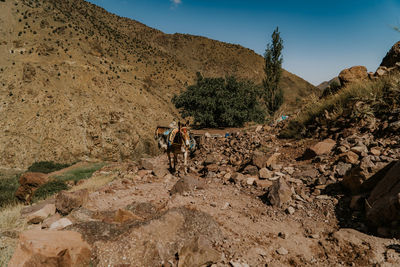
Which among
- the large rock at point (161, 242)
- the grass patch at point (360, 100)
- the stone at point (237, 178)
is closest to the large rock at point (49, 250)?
the large rock at point (161, 242)

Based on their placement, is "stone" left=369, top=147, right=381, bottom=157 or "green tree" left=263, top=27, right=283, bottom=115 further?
"green tree" left=263, top=27, right=283, bottom=115

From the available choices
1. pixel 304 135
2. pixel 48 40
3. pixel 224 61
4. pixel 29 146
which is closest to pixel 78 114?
pixel 29 146

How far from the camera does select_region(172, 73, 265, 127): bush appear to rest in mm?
20062

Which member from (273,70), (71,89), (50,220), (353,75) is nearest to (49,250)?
(50,220)

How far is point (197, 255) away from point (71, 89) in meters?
36.6

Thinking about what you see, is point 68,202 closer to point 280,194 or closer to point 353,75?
point 280,194

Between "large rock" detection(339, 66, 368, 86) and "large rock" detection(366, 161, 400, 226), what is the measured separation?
611cm

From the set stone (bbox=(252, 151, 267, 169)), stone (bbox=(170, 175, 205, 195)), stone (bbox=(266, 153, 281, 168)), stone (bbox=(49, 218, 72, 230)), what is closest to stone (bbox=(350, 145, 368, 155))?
stone (bbox=(266, 153, 281, 168))

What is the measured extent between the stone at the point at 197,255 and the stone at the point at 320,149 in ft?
15.0

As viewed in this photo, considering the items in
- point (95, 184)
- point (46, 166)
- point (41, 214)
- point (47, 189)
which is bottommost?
point (46, 166)

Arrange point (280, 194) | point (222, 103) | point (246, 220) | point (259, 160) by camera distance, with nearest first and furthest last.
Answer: point (246, 220) < point (280, 194) < point (259, 160) < point (222, 103)

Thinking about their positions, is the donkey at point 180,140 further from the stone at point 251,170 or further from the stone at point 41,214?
the stone at point 41,214

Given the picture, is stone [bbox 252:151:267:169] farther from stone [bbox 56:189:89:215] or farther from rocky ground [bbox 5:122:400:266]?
stone [bbox 56:189:89:215]

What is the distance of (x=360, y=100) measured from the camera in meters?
6.62
